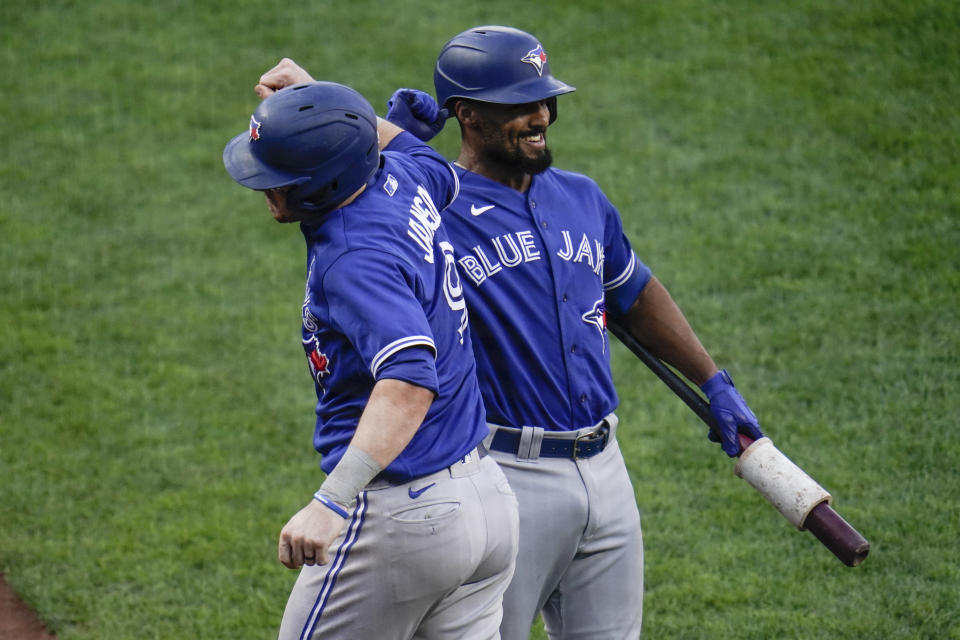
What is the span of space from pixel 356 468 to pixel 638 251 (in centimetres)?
539

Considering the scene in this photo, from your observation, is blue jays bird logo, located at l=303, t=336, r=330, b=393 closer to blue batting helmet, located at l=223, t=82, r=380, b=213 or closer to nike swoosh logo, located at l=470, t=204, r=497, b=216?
blue batting helmet, located at l=223, t=82, r=380, b=213

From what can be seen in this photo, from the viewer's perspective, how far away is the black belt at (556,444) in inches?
147

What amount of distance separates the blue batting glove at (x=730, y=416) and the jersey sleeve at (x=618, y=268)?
410 mm

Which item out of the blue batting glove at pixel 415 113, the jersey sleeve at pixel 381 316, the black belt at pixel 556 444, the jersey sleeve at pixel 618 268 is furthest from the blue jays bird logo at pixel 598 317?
the jersey sleeve at pixel 381 316

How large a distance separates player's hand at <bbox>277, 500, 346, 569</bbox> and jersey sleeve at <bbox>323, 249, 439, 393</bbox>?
340 millimetres

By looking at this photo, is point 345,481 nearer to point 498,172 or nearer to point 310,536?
point 310,536

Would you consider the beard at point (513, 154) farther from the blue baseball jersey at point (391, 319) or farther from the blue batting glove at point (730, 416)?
the blue batting glove at point (730, 416)

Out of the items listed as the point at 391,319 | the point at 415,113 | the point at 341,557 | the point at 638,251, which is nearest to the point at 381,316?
the point at 391,319

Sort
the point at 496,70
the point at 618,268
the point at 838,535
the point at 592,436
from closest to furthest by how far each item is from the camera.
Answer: the point at 838,535 → the point at 496,70 → the point at 592,436 → the point at 618,268

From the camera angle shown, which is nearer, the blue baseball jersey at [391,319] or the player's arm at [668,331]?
the blue baseball jersey at [391,319]

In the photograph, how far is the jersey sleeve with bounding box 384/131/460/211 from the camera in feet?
11.8

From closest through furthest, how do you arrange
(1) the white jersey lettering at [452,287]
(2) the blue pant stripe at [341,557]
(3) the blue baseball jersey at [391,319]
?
(3) the blue baseball jersey at [391,319] → (2) the blue pant stripe at [341,557] → (1) the white jersey lettering at [452,287]

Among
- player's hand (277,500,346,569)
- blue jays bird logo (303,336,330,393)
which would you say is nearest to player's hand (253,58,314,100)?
blue jays bird logo (303,336,330,393)

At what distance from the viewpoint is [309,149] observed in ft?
10.3
